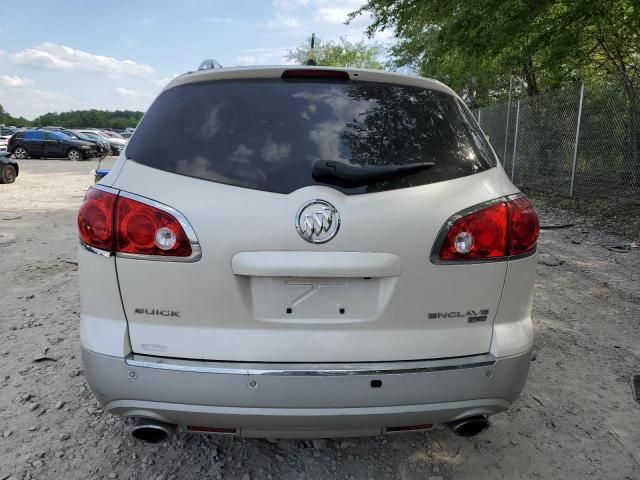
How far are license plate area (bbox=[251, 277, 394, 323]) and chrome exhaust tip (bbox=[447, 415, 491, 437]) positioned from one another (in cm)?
59

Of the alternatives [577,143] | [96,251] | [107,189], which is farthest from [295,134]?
[577,143]

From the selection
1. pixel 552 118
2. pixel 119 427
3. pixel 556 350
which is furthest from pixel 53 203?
Answer: pixel 552 118

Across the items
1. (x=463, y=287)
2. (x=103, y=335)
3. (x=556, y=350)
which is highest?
(x=463, y=287)

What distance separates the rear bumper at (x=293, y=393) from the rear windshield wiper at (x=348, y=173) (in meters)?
0.70

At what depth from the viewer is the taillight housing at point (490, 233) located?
1.90 m

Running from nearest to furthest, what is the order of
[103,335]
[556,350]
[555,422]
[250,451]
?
[103,335], [250,451], [555,422], [556,350]

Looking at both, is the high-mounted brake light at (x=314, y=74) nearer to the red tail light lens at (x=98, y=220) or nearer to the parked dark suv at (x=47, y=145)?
the red tail light lens at (x=98, y=220)

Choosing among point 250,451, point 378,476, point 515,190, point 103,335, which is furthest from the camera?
point 250,451

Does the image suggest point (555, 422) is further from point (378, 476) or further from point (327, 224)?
point (327, 224)

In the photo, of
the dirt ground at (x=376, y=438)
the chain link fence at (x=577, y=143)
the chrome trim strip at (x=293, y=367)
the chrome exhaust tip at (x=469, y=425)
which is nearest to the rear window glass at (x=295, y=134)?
the chrome trim strip at (x=293, y=367)

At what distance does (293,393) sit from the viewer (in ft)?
5.98

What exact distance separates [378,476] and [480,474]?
19.3 inches

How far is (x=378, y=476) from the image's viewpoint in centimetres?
234

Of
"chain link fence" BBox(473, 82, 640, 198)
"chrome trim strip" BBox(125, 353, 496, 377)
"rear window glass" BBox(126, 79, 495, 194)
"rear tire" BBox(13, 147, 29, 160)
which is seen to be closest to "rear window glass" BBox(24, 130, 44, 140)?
"rear tire" BBox(13, 147, 29, 160)
